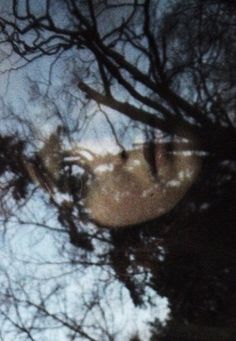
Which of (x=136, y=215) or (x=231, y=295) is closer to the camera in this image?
(x=231, y=295)

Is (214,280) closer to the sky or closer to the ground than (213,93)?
closer to the ground

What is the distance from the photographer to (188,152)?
8.84 metres

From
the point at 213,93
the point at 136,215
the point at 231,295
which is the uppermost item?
the point at 213,93

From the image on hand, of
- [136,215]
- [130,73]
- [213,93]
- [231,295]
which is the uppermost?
[130,73]

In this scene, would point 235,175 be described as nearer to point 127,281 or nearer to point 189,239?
point 189,239

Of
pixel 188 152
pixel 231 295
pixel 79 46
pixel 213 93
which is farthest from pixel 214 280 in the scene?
pixel 79 46

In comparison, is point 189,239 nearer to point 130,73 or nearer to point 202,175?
point 202,175

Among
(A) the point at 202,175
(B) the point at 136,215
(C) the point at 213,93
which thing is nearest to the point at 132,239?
(B) the point at 136,215

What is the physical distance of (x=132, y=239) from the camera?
8938 mm

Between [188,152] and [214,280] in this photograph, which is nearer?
[214,280]

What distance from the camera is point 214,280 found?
27.1 ft

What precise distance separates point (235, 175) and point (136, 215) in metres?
1.27

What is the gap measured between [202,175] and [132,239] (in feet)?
3.71

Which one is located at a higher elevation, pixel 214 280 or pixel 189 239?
pixel 189 239
